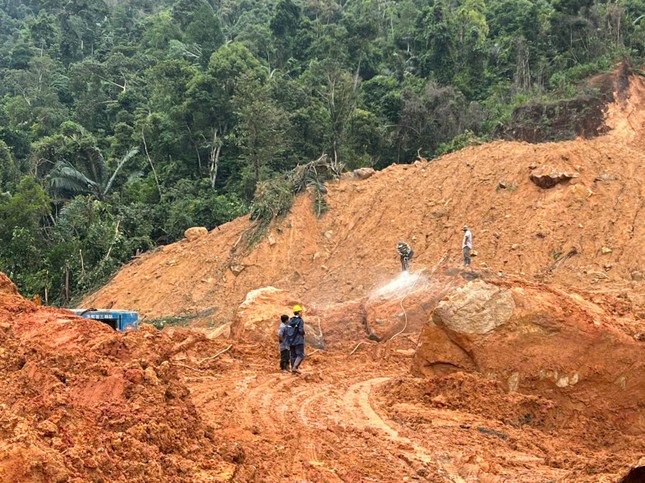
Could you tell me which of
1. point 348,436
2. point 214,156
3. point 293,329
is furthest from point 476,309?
point 214,156

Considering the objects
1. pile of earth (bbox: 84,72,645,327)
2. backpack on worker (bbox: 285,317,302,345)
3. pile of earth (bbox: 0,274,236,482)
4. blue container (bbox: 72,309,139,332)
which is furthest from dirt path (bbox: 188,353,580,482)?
pile of earth (bbox: 84,72,645,327)

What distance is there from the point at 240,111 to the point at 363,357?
17.0 meters

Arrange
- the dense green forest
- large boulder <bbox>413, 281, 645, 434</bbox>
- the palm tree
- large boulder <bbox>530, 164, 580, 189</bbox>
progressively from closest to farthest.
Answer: large boulder <bbox>413, 281, 645, 434</bbox>, large boulder <bbox>530, 164, 580, 189</bbox>, the dense green forest, the palm tree

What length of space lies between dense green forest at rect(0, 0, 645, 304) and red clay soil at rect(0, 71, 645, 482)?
5.32 m

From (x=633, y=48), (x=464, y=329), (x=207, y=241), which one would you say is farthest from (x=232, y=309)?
(x=633, y=48)

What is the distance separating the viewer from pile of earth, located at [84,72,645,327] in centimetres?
1720

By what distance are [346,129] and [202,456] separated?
84.2 ft

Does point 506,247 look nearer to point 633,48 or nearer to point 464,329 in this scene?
point 464,329

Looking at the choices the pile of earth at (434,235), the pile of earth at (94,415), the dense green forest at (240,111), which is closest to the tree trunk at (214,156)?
the dense green forest at (240,111)

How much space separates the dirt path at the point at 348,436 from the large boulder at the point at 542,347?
101 cm

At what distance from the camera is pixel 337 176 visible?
78.4ft

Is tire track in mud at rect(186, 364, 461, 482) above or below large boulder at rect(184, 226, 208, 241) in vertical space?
above

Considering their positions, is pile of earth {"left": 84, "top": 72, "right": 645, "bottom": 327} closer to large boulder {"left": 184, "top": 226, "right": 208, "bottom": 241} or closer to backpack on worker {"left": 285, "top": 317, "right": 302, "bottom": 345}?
large boulder {"left": 184, "top": 226, "right": 208, "bottom": 241}

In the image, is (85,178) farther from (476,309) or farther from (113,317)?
(476,309)
